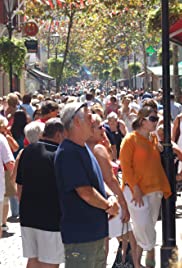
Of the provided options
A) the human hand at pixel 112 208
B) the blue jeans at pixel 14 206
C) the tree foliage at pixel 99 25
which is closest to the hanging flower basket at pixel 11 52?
the tree foliage at pixel 99 25

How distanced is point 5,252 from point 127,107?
32.4 ft

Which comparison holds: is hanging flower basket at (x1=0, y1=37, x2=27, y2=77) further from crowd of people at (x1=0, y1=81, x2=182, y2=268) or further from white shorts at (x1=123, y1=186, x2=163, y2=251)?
white shorts at (x1=123, y1=186, x2=163, y2=251)

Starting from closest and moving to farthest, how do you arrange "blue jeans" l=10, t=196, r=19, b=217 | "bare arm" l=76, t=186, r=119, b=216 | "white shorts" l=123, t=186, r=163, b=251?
1. "bare arm" l=76, t=186, r=119, b=216
2. "white shorts" l=123, t=186, r=163, b=251
3. "blue jeans" l=10, t=196, r=19, b=217

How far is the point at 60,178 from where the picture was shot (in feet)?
21.3

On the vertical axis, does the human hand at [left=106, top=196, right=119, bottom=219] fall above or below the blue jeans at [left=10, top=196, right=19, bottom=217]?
above

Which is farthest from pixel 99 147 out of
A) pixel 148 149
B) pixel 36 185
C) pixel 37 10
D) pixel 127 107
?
pixel 37 10

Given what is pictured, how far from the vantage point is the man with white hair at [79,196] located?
6402 mm

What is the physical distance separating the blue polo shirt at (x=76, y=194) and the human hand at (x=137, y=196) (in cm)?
249

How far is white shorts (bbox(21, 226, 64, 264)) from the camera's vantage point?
24.7ft

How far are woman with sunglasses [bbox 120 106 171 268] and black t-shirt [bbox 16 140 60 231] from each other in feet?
5.27

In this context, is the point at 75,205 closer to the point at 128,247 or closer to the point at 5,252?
the point at 128,247

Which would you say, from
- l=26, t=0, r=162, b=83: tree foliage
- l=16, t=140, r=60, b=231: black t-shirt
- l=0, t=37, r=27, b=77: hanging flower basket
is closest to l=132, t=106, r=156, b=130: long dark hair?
l=16, t=140, r=60, b=231: black t-shirt

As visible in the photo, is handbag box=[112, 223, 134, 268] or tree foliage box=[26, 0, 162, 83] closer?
handbag box=[112, 223, 134, 268]

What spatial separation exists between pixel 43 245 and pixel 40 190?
493 millimetres
